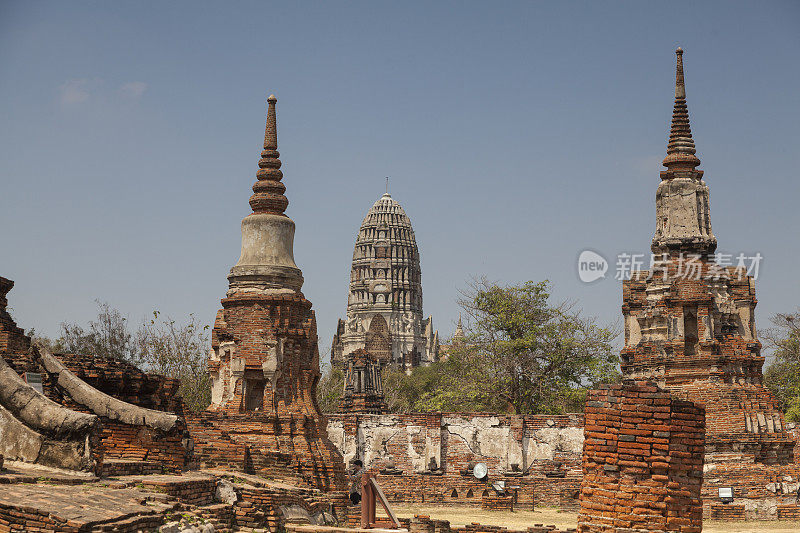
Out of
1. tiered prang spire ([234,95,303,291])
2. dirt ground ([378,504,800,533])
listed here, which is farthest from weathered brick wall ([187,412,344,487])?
dirt ground ([378,504,800,533])

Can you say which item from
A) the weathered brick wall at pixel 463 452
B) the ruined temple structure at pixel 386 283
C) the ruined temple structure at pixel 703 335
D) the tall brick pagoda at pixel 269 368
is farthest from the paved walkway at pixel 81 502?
the ruined temple structure at pixel 386 283

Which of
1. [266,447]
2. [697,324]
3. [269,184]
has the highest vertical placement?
[269,184]

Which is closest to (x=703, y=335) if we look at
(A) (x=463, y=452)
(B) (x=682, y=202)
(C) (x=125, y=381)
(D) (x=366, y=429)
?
(B) (x=682, y=202)

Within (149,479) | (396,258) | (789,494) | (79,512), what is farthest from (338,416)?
(396,258)

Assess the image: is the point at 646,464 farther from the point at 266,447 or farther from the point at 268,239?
the point at 268,239

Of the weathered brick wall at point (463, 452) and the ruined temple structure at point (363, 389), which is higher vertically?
the ruined temple structure at point (363, 389)

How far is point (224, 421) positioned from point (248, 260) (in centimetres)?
298

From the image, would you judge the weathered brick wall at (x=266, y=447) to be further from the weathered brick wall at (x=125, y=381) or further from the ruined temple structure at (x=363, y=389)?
the ruined temple structure at (x=363, y=389)

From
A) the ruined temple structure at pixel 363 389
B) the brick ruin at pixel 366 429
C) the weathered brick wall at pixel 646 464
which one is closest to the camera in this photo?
the weathered brick wall at pixel 646 464

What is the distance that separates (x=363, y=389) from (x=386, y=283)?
69197 mm

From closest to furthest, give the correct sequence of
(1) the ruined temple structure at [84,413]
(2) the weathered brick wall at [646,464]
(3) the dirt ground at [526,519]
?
(2) the weathered brick wall at [646,464]
(1) the ruined temple structure at [84,413]
(3) the dirt ground at [526,519]

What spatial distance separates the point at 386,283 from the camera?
10350 centimetres

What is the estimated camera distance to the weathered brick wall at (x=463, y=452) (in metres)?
25.8

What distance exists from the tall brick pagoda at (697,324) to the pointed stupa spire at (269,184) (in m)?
9.99
